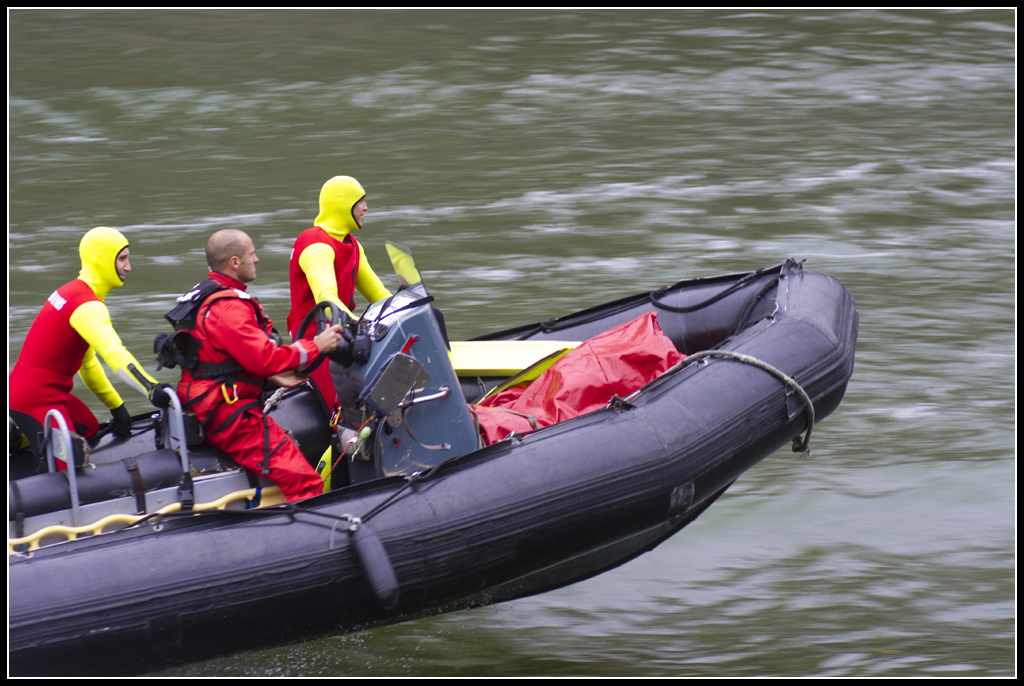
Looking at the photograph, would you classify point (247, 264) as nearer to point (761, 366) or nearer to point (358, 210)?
point (358, 210)

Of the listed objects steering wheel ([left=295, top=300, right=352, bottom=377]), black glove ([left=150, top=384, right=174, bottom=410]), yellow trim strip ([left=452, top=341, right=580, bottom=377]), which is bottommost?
yellow trim strip ([left=452, top=341, right=580, bottom=377])

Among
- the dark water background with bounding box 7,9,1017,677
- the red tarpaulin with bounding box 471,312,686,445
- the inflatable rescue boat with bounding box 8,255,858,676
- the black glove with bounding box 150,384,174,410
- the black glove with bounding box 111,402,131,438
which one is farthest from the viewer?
the dark water background with bounding box 7,9,1017,677

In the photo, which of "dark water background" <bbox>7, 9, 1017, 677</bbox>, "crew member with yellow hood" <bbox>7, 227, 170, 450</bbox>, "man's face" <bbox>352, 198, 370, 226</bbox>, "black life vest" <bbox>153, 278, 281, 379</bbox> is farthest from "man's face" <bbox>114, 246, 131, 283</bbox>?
"dark water background" <bbox>7, 9, 1017, 677</bbox>

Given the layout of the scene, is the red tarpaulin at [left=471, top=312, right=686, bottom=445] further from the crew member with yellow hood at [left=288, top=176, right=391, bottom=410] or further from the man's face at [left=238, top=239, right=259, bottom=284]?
the man's face at [left=238, top=239, right=259, bottom=284]

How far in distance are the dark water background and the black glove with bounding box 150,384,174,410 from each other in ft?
2.55

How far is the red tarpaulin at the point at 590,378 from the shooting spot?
3854 millimetres

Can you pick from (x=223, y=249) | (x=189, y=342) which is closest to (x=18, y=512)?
(x=189, y=342)

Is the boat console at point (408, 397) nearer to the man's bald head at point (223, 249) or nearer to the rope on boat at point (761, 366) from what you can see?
the man's bald head at point (223, 249)

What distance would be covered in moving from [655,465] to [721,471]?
30 cm

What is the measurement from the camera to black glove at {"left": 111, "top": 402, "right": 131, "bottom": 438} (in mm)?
3748

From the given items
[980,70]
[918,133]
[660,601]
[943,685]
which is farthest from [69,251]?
[980,70]

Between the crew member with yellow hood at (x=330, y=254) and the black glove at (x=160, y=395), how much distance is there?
74 cm

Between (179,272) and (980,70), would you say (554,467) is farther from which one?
(980,70)

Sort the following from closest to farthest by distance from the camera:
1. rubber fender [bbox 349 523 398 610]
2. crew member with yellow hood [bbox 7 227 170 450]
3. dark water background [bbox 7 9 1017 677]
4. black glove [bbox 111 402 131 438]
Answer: rubber fender [bbox 349 523 398 610] < crew member with yellow hood [bbox 7 227 170 450] < black glove [bbox 111 402 131 438] < dark water background [bbox 7 9 1017 677]
